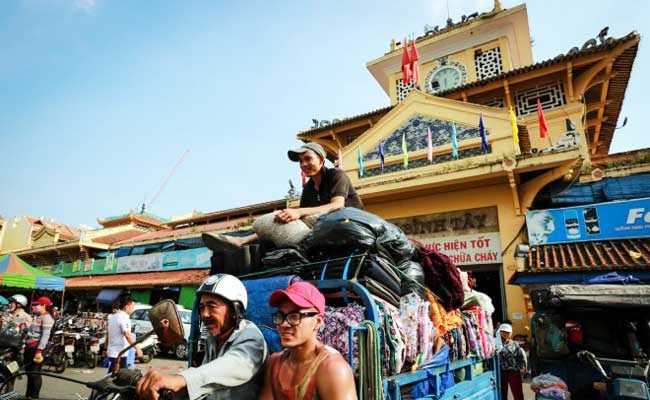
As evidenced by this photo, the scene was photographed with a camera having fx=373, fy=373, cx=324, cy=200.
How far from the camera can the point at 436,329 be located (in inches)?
110

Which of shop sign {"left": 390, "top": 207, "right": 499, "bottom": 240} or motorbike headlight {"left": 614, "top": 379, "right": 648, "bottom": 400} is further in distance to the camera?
shop sign {"left": 390, "top": 207, "right": 499, "bottom": 240}

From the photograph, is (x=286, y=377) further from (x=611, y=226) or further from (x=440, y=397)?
(x=611, y=226)

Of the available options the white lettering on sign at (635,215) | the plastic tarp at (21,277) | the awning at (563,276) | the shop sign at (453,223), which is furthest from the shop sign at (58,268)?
the white lettering on sign at (635,215)

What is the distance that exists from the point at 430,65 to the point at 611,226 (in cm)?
939

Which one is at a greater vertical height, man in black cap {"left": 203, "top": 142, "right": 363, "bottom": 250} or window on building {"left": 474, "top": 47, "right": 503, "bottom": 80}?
window on building {"left": 474, "top": 47, "right": 503, "bottom": 80}

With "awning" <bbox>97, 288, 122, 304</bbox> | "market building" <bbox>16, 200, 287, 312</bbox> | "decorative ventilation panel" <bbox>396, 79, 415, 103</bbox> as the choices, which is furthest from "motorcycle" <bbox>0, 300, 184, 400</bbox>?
"awning" <bbox>97, 288, 122, 304</bbox>

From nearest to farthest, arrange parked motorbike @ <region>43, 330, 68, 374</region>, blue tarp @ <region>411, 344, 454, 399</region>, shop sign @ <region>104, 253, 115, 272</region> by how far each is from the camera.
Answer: blue tarp @ <region>411, 344, 454, 399</region> → parked motorbike @ <region>43, 330, 68, 374</region> → shop sign @ <region>104, 253, 115, 272</region>

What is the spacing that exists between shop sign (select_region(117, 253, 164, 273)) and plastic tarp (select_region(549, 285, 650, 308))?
1865 centimetres

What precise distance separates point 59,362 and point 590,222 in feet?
46.4

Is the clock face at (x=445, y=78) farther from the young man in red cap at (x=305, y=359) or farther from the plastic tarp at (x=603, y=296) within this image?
the young man in red cap at (x=305, y=359)

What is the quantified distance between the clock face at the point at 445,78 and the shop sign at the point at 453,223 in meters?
5.82

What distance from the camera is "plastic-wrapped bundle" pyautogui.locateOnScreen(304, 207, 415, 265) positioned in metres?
2.53

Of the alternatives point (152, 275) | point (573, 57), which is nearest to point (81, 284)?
point (152, 275)

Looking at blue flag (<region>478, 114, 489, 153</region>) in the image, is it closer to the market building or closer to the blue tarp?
the blue tarp
